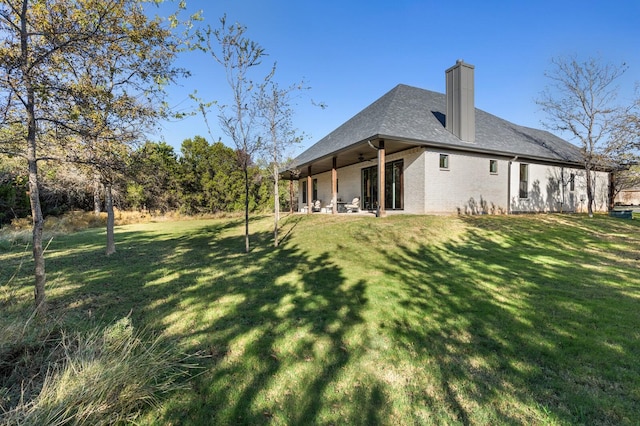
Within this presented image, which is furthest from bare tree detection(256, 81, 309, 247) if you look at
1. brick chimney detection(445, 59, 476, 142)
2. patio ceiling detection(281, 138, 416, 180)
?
brick chimney detection(445, 59, 476, 142)

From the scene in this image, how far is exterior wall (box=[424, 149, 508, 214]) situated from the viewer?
12945 mm

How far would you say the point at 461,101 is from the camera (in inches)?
546

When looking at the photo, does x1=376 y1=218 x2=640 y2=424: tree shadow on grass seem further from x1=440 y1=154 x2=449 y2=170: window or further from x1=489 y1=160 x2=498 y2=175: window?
x1=489 y1=160 x2=498 y2=175: window

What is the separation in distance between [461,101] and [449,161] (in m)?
3.06

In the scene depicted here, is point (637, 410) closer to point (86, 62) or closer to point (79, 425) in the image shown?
point (79, 425)

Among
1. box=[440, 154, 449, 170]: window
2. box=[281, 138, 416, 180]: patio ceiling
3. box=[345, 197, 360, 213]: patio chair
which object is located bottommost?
box=[345, 197, 360, 213]: patio chair

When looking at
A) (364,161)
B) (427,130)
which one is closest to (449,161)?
(427,130)

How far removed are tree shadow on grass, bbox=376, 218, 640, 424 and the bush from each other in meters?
2.32

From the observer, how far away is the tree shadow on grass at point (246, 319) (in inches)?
95.0

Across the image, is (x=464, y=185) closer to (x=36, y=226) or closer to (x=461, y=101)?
(x=461, y=101)

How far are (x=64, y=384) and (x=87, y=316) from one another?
2170mm

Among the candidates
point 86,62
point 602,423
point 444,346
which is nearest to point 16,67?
point 86,62

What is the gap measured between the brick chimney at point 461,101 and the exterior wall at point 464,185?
120 cm

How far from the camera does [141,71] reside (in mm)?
4531
